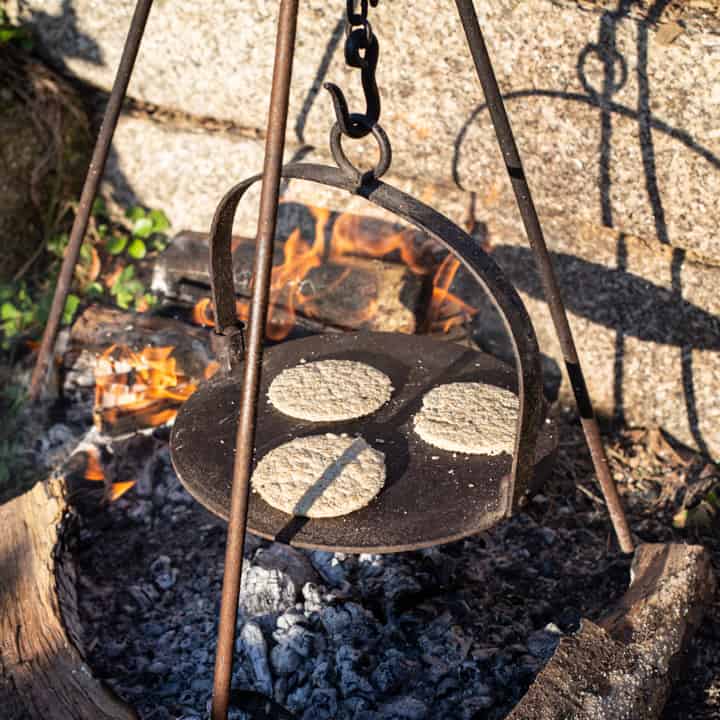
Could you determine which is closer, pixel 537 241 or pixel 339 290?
pixel 537 241

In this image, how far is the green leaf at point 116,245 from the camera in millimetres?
4473

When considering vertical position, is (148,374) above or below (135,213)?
Result: below

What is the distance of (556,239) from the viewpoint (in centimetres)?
348

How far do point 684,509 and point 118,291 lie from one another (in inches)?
103

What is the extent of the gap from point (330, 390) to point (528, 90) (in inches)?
52.5

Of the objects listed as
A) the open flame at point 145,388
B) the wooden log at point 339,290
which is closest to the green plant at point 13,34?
the wooden log at point 339,290

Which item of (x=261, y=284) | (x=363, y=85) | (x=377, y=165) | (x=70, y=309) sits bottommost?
(x=70, y=309)

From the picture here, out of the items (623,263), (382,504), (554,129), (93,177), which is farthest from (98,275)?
(382,504)

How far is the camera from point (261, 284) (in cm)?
184

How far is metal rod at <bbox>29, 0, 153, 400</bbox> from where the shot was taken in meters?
2.98

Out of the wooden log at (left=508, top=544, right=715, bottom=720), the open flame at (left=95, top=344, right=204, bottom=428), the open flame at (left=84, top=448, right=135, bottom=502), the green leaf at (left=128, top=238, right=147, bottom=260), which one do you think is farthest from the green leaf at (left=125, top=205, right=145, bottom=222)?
the wooden log at (left=508, top=544, right=715, bottom=720)

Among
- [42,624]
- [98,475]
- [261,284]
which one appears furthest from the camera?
[98,475]

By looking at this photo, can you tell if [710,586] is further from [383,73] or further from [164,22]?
[164,22]

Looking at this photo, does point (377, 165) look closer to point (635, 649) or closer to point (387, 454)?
point (387, 454)
